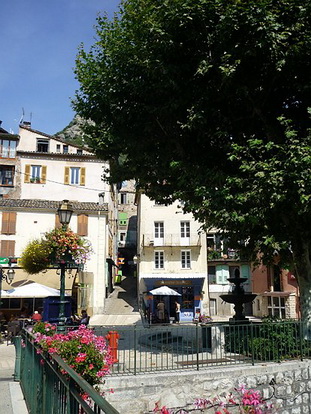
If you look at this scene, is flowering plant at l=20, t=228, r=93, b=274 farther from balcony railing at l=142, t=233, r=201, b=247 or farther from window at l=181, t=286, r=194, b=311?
window at l=181, t=286, r=194, b=311

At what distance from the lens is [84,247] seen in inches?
501

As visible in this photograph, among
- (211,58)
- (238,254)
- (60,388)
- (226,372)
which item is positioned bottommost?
(226,372)

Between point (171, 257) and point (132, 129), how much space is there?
76.7 ft

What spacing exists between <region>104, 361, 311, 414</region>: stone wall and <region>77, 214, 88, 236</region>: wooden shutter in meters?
22.7

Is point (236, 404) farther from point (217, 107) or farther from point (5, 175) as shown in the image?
point (5, 175)

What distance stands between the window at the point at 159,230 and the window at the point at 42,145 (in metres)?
14.9

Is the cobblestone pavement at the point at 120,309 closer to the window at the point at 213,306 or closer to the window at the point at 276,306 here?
the window at the point at 213,306

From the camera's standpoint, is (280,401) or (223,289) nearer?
(280,401)

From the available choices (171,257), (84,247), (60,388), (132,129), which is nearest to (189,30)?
(132,129)

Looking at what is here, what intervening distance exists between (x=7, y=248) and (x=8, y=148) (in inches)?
578

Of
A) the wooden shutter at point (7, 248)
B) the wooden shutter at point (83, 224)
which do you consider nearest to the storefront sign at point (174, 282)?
the wooden shutter at point (83, 224)

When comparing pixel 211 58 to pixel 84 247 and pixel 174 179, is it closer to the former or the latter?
pixel 174 179

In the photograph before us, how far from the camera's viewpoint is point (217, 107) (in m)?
12.3

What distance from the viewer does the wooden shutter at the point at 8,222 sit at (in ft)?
97.6
